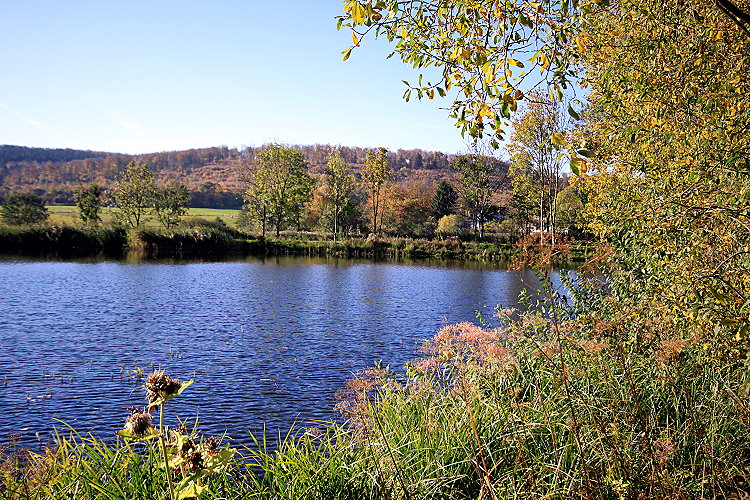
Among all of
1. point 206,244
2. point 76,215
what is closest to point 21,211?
point 76,215

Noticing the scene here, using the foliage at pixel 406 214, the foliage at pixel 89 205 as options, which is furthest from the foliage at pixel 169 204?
the foliage at pixel 406 214

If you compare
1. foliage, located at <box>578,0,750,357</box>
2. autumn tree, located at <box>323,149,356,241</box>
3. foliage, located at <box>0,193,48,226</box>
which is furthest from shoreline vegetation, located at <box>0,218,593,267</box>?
foliage, located at <box>578,0,750,357</box>

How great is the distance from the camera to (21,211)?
146 ft

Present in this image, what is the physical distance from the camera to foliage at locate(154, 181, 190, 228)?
49.3 m

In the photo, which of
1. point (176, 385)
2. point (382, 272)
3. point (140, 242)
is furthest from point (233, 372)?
point (140, 242)

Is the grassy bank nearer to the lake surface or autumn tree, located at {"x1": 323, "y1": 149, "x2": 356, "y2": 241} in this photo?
the lake surface

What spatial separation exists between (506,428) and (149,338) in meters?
12.0

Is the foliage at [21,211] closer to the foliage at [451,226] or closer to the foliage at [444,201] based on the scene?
the foliage at [451,226]

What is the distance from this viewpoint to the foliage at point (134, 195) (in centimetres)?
4794

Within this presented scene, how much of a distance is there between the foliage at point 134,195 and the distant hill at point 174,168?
36.7 metres

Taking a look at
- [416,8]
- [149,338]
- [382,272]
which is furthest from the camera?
[382,272]

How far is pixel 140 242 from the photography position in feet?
140

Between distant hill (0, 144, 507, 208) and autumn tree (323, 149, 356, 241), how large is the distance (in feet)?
114

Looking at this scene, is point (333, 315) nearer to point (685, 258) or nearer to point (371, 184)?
point (685, 258)
